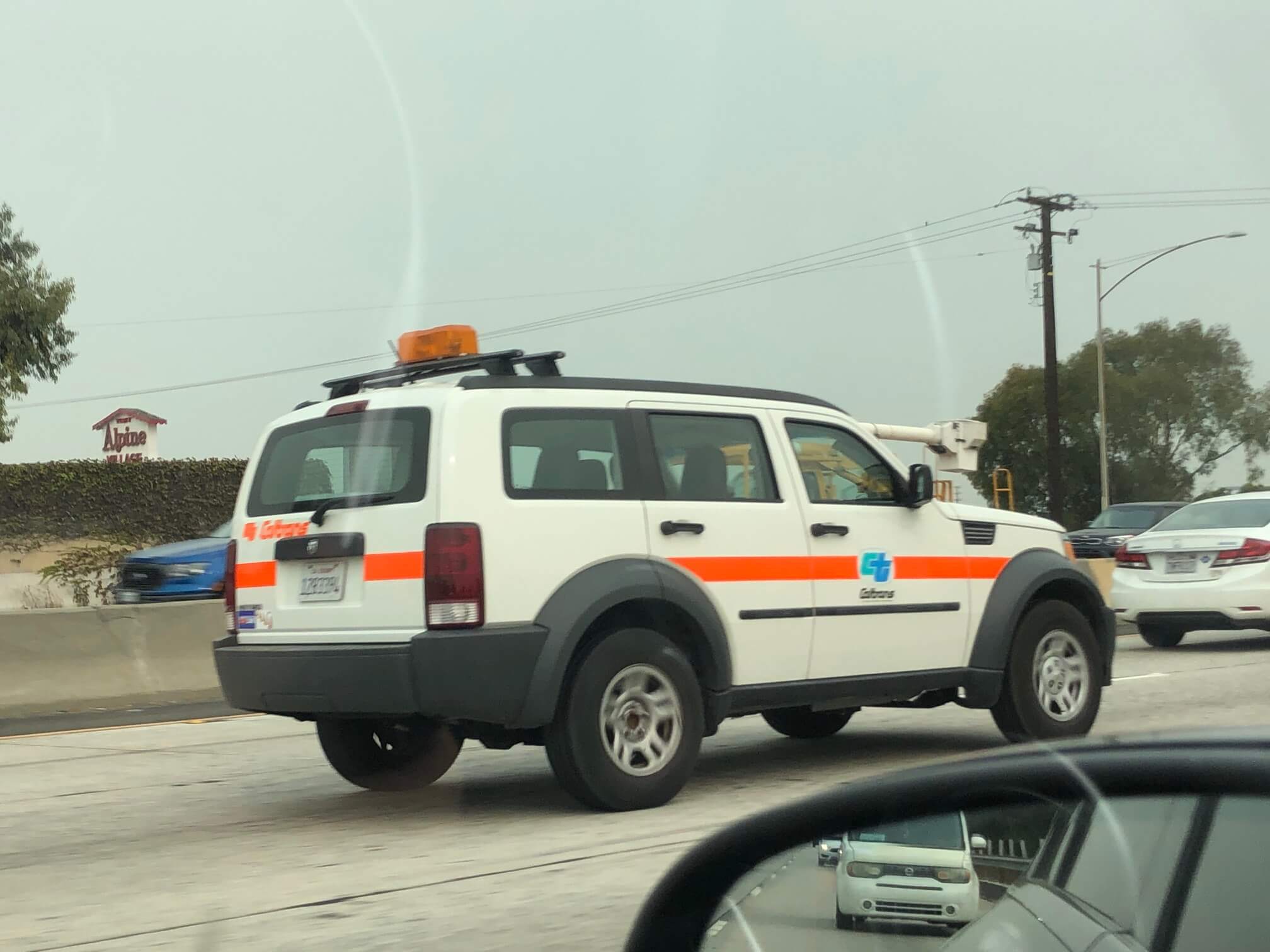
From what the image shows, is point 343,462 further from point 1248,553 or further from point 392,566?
point 1248,553

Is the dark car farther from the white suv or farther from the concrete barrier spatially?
the white suv

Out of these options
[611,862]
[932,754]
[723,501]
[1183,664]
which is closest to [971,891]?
[611,862]

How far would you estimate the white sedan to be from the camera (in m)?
14.5

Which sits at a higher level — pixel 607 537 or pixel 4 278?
pixel 4 278

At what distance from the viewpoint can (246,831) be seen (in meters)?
6.73

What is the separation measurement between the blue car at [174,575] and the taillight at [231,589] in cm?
1064

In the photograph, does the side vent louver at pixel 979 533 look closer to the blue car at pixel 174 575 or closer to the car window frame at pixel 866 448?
the car window frame at pixel 866 448

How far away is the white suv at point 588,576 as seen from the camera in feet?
20.7

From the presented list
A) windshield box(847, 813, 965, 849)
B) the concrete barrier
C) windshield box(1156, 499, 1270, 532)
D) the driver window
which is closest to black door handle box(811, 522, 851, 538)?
the driver window

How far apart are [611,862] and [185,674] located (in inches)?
329

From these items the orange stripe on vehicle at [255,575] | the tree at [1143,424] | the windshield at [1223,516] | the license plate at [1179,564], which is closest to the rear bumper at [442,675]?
the orange stripe on vehicle at [255,575]

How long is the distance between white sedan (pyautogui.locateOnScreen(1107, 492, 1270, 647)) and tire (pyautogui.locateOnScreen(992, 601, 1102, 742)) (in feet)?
21.7

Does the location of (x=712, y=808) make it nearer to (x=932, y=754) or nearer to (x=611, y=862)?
(x=611, y=862)

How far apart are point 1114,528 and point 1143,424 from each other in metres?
50.3
